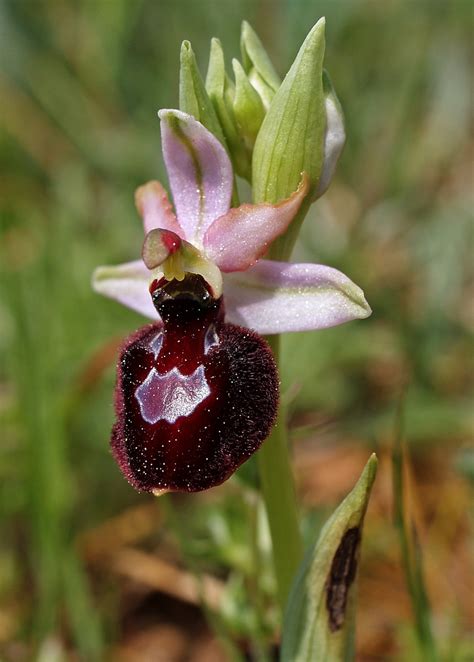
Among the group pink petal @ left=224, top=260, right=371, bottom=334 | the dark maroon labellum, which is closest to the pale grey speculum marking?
the dark maroon labellum

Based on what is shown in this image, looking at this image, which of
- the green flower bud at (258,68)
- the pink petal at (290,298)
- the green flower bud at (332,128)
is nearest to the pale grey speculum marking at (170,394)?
the pink petal at (290,298)

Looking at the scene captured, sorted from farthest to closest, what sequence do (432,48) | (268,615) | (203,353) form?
(432,48) < (268,615) < (203,353)

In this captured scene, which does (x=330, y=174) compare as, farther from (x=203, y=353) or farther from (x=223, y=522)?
(x=223, y=522)

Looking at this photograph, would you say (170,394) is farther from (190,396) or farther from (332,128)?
(332,128)

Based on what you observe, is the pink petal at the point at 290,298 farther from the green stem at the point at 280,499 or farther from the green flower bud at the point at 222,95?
the green flower bud at the point at 222,95

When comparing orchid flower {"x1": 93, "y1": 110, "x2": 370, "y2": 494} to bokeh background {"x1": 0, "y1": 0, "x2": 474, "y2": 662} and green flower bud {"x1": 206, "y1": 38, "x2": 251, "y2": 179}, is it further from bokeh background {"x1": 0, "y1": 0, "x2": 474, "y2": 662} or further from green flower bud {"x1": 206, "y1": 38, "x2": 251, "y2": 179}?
bokeh background {"x1": 0, "y1": 0, "x2": 474, "y2": 662}

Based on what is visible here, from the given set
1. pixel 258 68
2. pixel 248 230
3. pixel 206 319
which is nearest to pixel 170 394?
pixel 206 319

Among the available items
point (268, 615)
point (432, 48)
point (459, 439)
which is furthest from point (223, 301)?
point (432, 48)
